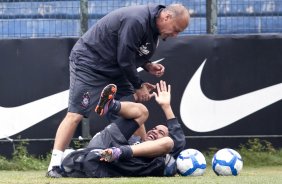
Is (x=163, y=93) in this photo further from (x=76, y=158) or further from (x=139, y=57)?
(x=76, y=158)

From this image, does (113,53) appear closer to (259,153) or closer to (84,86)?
(84,86)

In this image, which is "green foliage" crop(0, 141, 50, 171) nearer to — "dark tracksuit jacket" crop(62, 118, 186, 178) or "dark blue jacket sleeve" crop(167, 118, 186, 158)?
"dark tracksuit jacket" crop(62, 118, 186, 178)

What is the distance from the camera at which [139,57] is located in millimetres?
8867

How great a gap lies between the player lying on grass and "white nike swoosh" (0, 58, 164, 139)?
2307 millimetres

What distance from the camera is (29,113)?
10820 mm

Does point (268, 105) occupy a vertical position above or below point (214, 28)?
below

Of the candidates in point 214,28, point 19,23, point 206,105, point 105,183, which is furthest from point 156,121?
point 105,183

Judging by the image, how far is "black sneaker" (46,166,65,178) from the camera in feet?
27.3

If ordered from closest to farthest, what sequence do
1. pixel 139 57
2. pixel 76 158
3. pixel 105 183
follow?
pixel 105 183 < pixel 76 158 < pixel 139 57

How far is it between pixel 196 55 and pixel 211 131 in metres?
0.92

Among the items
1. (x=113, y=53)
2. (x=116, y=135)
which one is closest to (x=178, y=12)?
(x=113, y=53)

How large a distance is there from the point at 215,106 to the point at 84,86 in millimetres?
2774

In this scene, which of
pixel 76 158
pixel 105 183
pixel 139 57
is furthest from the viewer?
pixel 139 57

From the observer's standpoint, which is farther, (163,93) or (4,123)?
(4,123)
